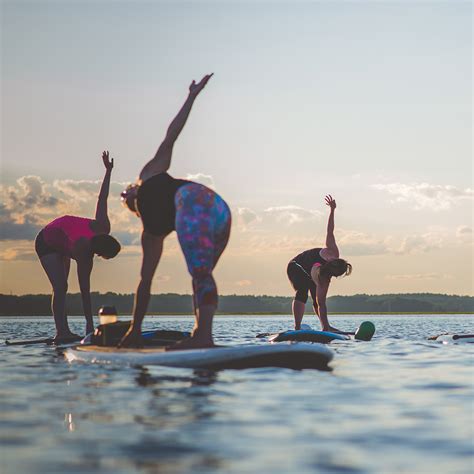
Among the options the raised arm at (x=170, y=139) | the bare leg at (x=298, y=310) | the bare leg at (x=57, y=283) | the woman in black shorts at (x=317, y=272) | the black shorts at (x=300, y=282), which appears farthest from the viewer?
the black shorts at (x=300, y=282)

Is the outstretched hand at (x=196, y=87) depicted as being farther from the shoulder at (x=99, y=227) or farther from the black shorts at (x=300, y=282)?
the black shorts at (x=300, y=282)

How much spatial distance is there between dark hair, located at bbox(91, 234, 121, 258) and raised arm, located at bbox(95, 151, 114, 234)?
39 cm

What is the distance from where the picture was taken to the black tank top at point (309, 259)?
1865cm

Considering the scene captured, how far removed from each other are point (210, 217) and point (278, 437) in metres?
4.87

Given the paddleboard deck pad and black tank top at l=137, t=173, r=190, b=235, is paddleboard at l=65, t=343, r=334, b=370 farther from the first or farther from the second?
the paddleboard deck pad

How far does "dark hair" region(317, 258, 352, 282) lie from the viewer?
707 inches

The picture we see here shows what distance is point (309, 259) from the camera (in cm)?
1886

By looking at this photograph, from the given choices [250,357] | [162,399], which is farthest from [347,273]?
[162,399]

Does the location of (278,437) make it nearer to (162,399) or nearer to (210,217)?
(162,399)

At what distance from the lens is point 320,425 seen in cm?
598

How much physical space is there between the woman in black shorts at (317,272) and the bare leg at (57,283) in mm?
5421

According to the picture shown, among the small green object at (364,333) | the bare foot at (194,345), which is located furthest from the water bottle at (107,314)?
the small green object at (364,333)

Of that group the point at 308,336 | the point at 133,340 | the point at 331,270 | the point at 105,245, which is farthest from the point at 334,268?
the point at 133,340

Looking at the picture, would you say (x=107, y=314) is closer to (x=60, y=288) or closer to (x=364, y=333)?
(x=60, y=288)
